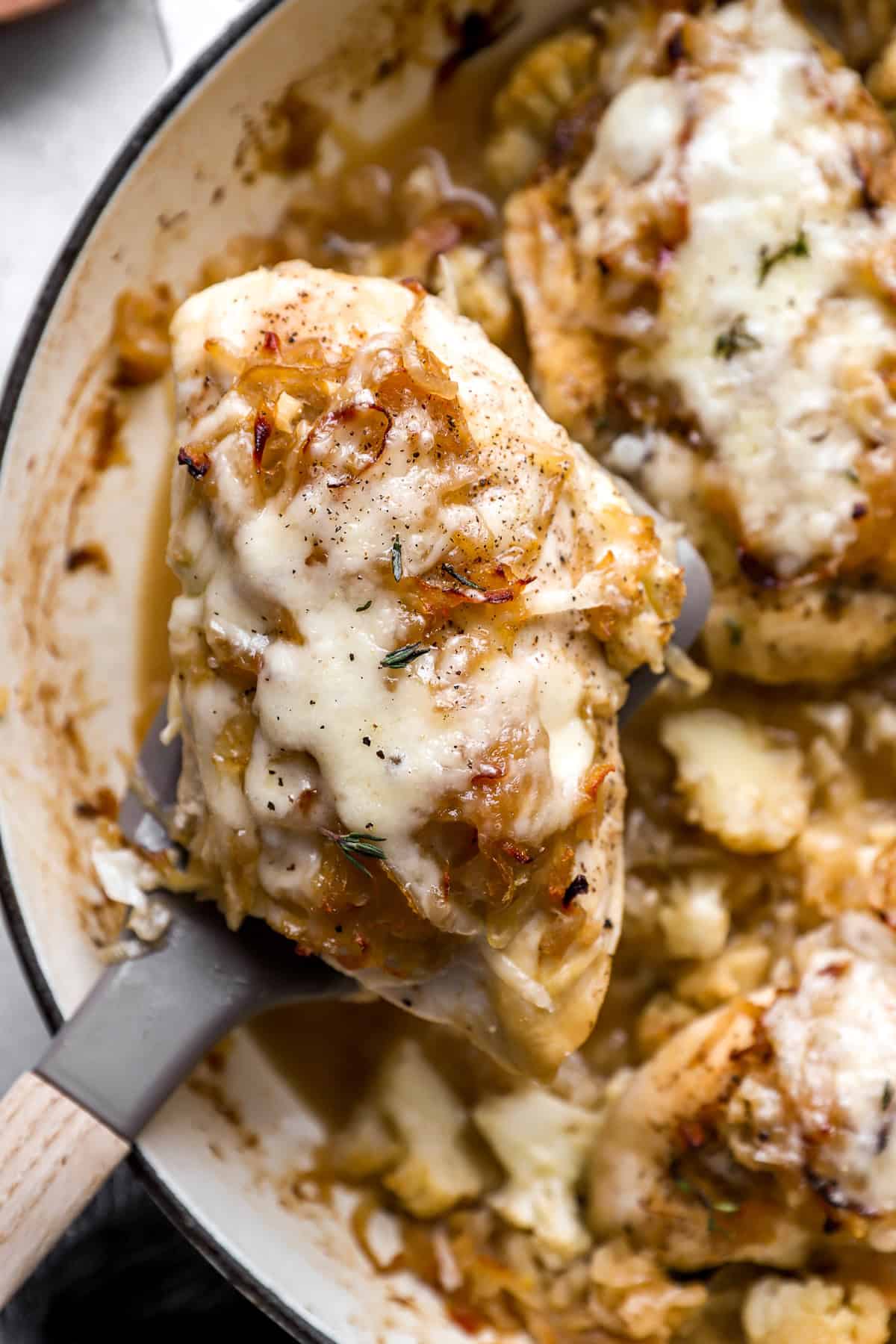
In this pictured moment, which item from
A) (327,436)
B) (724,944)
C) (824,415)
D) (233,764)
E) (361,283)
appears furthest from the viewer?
(724,944)

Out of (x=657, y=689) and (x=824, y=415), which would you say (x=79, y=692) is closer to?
(x=657, y=689)

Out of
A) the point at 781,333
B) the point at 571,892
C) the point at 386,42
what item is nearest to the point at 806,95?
the point at 781,333

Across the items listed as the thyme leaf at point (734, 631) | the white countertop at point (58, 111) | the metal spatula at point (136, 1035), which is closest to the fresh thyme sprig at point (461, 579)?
the metal spatula at point (136, 1035)

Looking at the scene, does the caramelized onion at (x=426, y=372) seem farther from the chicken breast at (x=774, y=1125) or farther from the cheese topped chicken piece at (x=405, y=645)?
the chicken breast at (x=774, y=1125)

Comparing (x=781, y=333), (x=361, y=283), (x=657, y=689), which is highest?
(x=361, y=283)

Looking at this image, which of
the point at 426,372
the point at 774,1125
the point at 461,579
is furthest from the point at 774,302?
the point at 774,1125

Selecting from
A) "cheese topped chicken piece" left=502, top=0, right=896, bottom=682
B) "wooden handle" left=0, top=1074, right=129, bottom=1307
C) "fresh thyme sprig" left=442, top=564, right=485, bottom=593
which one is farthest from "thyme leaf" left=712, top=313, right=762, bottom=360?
"wooden handle" left=0, top=1074, right=129, bottom=1307

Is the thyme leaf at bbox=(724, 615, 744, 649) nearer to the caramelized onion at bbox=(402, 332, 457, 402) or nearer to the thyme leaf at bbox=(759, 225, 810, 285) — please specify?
the thyme leaf at bbox=(759, 225, 810, 285)
